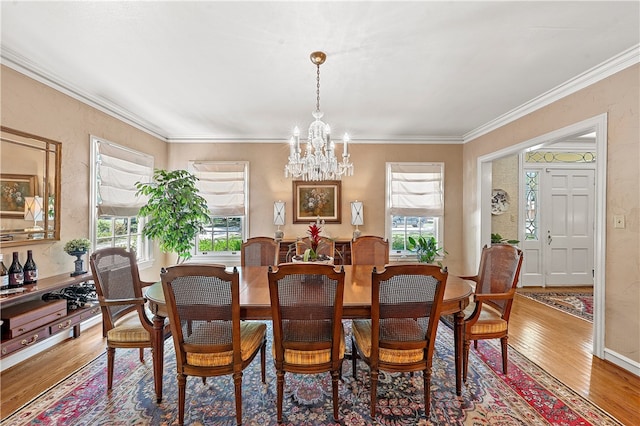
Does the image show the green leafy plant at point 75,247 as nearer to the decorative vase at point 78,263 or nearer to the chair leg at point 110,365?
the decorative vase at point 78,263

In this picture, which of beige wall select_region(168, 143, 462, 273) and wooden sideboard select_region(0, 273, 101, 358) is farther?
beige wall select_region(168, 143, 462, 273)

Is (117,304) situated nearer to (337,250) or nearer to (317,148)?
(317,148)

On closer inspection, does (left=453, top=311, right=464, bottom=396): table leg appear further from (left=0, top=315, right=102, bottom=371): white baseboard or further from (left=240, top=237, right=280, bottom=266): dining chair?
(left=0, top=315, right=102, bottom=371): white baseboard

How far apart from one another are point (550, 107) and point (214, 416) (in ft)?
14.3

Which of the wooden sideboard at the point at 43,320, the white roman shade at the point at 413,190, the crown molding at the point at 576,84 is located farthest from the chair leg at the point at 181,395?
the crown molding at the point at 576,84

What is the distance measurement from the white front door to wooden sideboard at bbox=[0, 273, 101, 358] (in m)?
6.62

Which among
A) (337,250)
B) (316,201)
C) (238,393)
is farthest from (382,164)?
(238,393)

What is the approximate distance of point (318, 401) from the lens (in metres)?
2.02

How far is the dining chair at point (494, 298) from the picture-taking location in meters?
2.17

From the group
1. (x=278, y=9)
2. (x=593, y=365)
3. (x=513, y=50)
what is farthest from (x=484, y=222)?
(x=278, y=9)

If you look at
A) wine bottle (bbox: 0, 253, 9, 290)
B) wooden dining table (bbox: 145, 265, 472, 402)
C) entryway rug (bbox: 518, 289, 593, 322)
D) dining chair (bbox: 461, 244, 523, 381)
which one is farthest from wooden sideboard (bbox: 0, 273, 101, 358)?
entryway rug (bbox: 518, 289, 593, 322)

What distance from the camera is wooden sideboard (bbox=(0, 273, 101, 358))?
2.13 metres

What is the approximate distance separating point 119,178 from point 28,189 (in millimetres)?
1199

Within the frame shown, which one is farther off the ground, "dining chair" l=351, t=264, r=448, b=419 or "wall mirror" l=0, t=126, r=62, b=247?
"wall mirror" l=0, t=126, r=62, b=247
